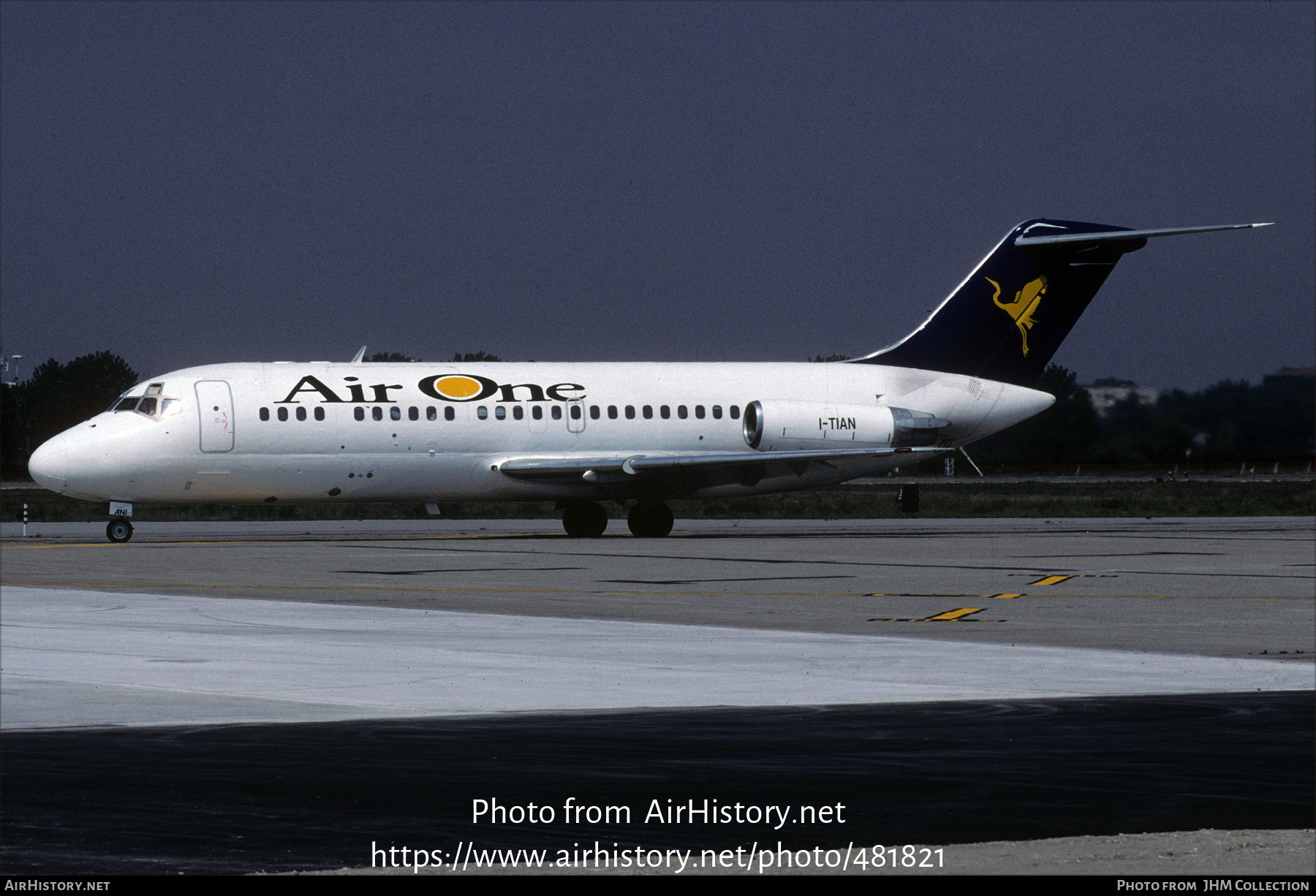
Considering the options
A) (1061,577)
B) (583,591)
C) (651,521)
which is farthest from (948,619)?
(651,521)

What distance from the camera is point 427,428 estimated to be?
130 feet

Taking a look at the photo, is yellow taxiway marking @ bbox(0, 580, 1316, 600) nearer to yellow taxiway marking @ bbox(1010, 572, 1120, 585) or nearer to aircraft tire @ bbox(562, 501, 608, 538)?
yellow taxiway marking @ bbox(1010, 572, 1120, 585)

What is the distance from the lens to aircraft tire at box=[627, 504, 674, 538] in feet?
136

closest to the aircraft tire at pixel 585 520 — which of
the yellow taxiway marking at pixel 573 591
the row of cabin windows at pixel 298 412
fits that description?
the row of cabin windows at pixel 298 412

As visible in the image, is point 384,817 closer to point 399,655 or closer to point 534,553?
point 399,655

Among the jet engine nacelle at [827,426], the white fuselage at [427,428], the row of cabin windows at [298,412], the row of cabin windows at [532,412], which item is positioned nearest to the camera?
the white fuselage at [427,428]

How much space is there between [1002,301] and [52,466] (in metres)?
22.3

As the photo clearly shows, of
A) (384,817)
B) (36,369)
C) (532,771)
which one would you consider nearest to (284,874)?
(384,817)

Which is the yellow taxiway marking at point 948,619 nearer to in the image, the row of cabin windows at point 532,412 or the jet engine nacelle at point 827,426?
the row of cabin windows at point 532,412

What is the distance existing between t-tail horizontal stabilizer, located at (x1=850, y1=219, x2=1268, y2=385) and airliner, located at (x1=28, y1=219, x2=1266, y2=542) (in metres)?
0.04

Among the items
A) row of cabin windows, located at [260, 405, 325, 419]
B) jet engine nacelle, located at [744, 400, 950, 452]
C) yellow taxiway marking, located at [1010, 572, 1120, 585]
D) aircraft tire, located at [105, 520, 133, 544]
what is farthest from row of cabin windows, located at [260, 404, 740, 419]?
yellow taxiway marking, located at [1010, 572, 1120, 585]

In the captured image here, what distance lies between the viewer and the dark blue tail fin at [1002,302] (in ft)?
147

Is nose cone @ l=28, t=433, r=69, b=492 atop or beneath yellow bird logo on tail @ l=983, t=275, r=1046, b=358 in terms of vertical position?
beneath

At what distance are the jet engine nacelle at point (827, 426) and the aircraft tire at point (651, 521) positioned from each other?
269 centimetres
